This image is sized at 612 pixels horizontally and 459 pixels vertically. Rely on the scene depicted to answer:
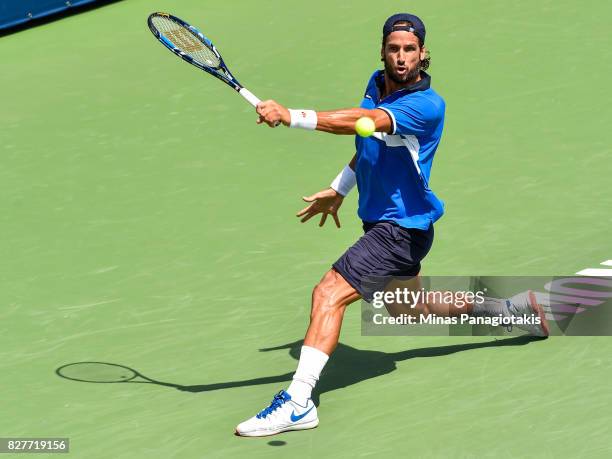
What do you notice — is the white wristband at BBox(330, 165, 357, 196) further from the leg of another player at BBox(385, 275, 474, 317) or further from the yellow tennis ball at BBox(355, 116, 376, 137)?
the yellow tennis ball at BBox(355, 116, 376, 137)

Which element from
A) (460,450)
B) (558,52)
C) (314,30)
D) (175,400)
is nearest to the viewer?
(460,450)

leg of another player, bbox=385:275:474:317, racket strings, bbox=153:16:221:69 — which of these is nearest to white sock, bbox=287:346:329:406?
leg of another player, bbox=385:275:474:317

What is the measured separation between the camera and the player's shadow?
8211 millimetres

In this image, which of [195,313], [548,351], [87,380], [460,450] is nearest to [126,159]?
[195,313]

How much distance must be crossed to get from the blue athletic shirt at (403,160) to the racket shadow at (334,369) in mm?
918

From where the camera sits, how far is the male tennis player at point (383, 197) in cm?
750

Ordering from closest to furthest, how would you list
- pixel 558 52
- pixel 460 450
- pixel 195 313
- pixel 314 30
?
pixel 460 450 → pixel 195 313 → pixel 558 52 → pixel 314 30

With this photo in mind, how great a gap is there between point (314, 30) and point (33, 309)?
633 cm

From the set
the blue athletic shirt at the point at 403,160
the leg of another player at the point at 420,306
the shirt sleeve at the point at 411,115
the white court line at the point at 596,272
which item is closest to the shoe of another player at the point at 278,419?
the leg of another player at the point at 420,306

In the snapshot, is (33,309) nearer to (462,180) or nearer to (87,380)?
(87,380)

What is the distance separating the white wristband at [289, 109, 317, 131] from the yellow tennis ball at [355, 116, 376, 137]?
9.7 inches

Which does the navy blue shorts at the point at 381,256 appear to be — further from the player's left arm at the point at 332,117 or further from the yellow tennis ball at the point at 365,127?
the yellow tennis ball at the point at 365,127

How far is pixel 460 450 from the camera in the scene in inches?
279

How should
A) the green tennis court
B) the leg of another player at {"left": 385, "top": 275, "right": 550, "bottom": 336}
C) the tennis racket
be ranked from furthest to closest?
the tennis racket < the leg of another player at {"left": 385, "top": 275, "right": 550, "bottom": 336} < the green tennis court
